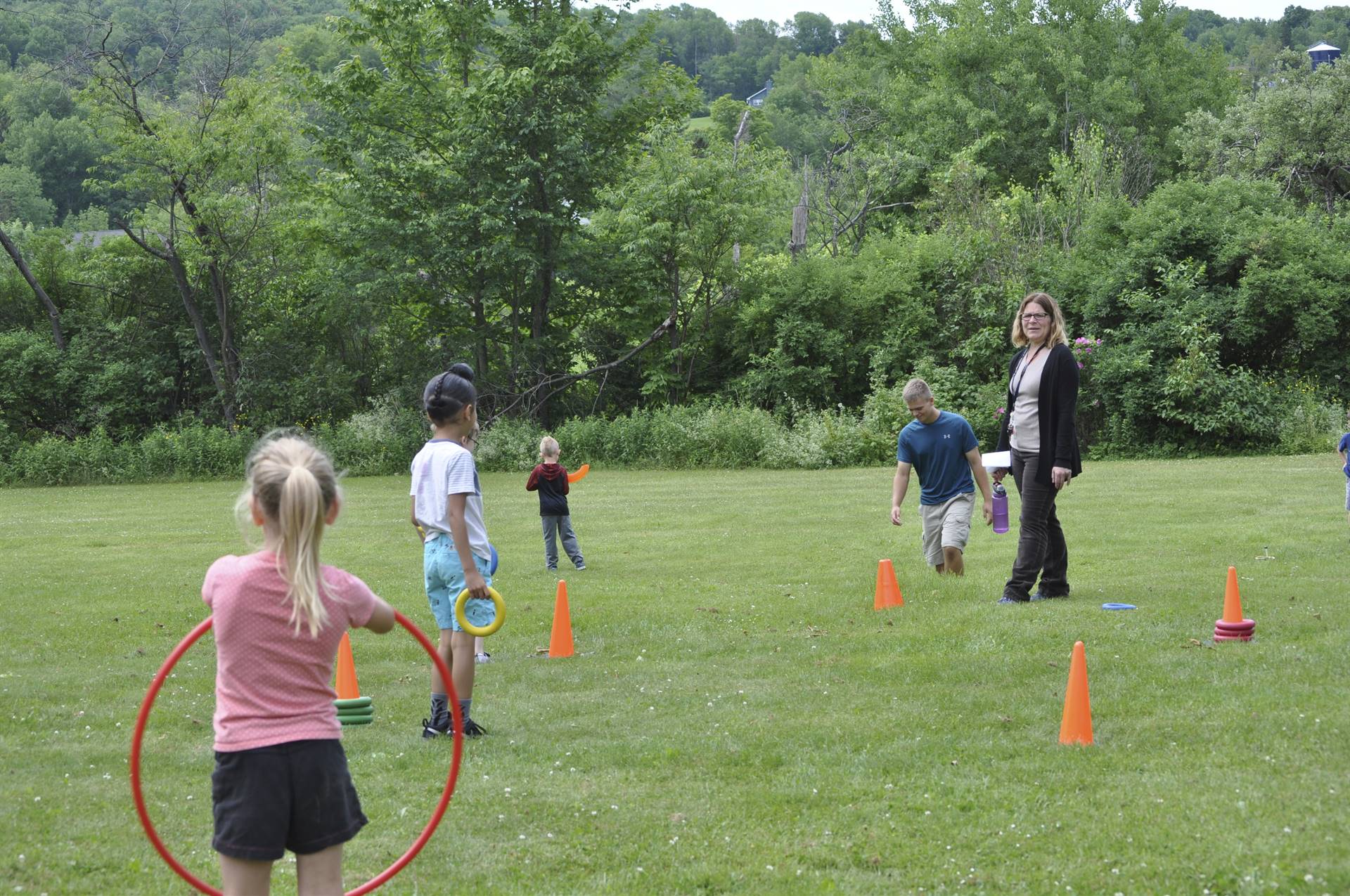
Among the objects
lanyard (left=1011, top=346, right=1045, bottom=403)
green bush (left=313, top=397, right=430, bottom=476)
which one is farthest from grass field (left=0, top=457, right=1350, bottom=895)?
green bush (left=313, top=397, right=430, bottom=476)

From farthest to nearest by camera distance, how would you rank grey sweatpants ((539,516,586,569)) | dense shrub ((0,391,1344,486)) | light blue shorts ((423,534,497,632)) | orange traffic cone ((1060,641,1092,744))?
dense shrub ((0,391,1344,486)) → grey sweatpants ((539,516,586,569)) → light blue shorts ((423,534,497,632)) → orange traffic cone ((1060,641,1092,744))

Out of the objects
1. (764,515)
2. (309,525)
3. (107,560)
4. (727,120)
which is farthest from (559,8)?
(309,525)

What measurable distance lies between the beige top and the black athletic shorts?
23.4ft

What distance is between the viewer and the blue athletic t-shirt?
11031 millimetres

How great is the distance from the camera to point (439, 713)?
7176 millimetres

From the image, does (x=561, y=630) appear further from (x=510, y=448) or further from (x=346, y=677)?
(x=510, y=448)

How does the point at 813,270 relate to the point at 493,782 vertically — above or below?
above

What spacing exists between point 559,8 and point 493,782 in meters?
29.9

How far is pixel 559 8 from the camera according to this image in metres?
33.1

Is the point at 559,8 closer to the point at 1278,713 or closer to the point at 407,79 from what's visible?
the point at 407,79

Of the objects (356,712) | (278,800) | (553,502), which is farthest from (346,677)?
(553,502)

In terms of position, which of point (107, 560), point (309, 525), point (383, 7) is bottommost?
point (107, 560)

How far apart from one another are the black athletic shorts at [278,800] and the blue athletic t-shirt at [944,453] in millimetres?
A: 7936

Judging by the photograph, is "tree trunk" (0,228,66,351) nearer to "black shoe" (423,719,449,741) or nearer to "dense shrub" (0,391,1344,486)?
"dense shrub" (0,391,1344,486)
